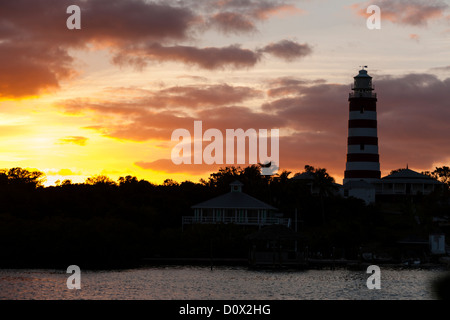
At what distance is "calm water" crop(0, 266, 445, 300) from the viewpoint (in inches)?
1900

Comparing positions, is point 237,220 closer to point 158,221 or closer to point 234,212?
point 234,212

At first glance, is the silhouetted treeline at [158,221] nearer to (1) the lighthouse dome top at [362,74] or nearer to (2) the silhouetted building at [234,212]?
(2) the silhouetted building at [234,212]

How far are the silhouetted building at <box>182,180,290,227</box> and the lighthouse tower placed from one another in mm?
19968

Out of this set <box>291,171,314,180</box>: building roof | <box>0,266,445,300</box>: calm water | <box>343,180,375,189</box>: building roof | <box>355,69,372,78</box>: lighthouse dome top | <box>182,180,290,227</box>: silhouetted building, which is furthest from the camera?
<box>291,171,314,180</box>: building roof

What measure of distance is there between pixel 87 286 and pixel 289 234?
2307 centimetres

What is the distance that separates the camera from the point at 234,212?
83625 millimetres

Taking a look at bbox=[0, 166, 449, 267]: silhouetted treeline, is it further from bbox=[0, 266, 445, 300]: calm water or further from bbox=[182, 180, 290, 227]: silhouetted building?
bbox=[0, 266, 445, 300]: calm water

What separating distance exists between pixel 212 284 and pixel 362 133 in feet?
167

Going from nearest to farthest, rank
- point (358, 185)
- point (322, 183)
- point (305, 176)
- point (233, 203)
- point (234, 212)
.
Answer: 1. point (233, 203)
2. point (234, 212)
3. point (322, 183)
4. point (358, 185)
5. point (305, 176)

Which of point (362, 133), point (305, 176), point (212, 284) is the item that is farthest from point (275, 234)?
point (305, 176)

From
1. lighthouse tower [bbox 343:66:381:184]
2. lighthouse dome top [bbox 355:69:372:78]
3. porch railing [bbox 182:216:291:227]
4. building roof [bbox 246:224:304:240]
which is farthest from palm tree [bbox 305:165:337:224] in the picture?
building roof [bbox 246:224:304:240]
